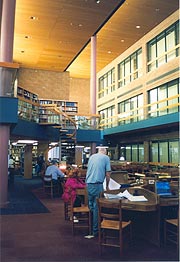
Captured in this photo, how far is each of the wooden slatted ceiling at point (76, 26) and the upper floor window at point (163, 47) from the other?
727 millimetres

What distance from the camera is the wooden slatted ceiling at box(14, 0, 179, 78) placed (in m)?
12.4

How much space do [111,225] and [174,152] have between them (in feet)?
34.4

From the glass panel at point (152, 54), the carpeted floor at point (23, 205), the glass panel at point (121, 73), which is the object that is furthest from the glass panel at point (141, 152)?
the carpeted floor at point (23, 205)

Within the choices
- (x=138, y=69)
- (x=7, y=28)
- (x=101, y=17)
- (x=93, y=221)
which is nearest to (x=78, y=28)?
(x=101, y=17)

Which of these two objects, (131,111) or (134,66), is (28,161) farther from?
(134,66)

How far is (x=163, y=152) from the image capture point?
575 inches

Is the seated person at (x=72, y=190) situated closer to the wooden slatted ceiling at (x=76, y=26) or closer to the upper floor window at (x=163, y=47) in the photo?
the wooden slatted ceiling at (x=76, y=26)

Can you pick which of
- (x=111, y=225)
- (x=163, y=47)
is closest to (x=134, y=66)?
(x=163, y=47)

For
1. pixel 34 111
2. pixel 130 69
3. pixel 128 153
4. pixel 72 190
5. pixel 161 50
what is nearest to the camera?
pixel 72 190

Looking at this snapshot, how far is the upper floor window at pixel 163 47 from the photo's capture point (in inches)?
531

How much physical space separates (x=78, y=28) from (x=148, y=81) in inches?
188

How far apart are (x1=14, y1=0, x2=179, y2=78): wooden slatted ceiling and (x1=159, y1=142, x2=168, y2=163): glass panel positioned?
6306 mm

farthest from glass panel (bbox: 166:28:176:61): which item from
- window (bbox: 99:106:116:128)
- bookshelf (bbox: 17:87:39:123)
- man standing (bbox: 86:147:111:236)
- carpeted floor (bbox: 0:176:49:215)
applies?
man standing (bbox: 86:147:111:236)

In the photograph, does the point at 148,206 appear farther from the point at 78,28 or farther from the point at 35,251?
the point at 78,28
